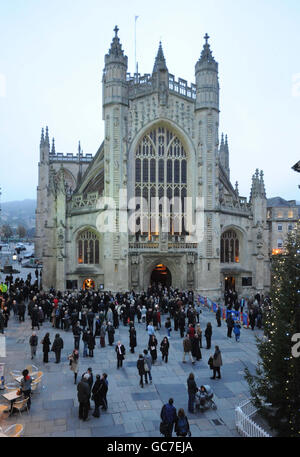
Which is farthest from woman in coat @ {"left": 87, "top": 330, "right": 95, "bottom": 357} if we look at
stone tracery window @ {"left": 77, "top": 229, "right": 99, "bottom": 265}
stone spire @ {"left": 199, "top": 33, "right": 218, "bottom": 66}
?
stone spire @ {"left": 199, "top": 33, "right": 218, "bottom": 66}

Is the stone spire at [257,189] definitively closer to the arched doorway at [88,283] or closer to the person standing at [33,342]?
the arched doorway at [88,283]

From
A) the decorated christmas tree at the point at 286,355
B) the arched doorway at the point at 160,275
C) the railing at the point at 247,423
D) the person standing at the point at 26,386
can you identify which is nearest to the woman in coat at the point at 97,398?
the person standing at the point at 26,386

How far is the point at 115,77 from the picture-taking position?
31797mm

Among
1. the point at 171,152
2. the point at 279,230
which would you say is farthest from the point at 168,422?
the point at 279,230

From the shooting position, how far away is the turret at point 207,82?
108 ft

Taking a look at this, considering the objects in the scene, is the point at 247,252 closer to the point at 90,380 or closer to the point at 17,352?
the point at 17,352

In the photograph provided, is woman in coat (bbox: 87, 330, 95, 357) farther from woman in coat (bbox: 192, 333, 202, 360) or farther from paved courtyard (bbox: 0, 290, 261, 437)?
woman in coat (bbox: 192, 333, 202, 360)

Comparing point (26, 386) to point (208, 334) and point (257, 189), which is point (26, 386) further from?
point (257, 189)

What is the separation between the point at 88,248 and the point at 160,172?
364 inches

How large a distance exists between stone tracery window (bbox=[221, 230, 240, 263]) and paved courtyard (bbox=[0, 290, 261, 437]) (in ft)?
54.6

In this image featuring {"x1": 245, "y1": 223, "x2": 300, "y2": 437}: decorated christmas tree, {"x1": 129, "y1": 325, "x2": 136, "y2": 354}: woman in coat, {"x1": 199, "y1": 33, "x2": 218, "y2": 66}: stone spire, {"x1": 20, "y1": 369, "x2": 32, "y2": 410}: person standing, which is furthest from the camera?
{"x1": 199, "y1": 33, "x2": 218, "y2": 66}: stone spire

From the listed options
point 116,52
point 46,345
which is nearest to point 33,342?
point 46,345

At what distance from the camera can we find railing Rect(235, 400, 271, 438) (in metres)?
9.05

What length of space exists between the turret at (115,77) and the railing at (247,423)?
1054 inches
